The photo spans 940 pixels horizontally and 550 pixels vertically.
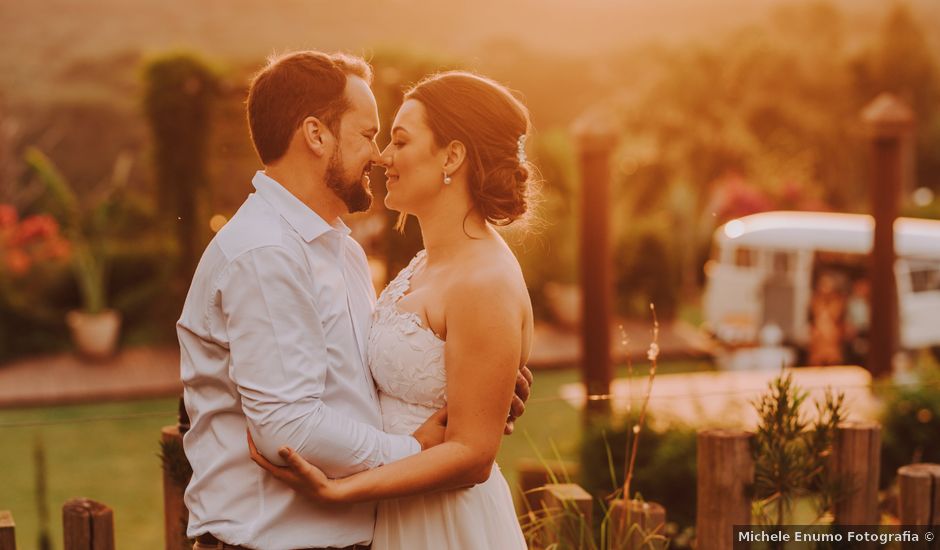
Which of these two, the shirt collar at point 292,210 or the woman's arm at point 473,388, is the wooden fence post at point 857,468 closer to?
the woman's arm at point 473,388

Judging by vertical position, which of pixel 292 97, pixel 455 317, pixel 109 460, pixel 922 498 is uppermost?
pixel 292 97

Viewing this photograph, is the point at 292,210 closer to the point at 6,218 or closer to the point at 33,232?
the point at 33,232

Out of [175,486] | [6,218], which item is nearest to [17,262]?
[6,218]

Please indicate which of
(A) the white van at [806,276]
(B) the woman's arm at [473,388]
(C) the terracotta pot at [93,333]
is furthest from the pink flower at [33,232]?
(B) the woman's arm at [473,388]

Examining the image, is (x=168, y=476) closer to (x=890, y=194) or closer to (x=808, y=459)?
(x=808, y=459)

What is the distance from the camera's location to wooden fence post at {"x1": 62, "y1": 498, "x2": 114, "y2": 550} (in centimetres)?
233

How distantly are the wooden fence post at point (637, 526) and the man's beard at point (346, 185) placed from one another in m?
1.06

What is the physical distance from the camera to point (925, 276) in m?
13.0

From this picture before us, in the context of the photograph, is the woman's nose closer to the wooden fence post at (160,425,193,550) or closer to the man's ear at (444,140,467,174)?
the man's ear at (444,140,467,174)

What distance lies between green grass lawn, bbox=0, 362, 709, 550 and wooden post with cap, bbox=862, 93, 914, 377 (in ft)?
8.82

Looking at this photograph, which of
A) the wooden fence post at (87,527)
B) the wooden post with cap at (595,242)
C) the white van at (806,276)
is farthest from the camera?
the white van at (806,276)

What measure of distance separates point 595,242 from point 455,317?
19.7ft

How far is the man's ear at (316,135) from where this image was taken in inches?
77.4

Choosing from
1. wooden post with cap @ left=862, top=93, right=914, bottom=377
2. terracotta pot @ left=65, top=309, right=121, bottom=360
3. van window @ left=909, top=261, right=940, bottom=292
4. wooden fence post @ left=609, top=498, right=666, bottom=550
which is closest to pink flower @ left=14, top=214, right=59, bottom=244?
terracotta pot @ left=65, top=309, right=121, bottom=360
